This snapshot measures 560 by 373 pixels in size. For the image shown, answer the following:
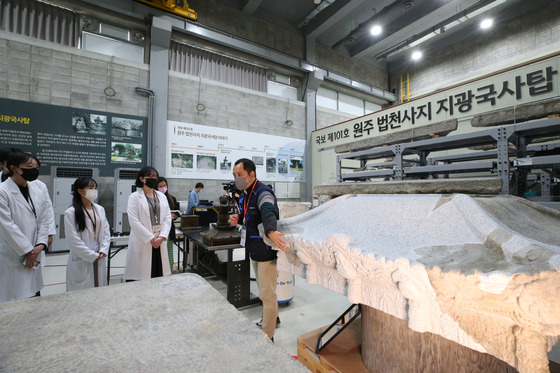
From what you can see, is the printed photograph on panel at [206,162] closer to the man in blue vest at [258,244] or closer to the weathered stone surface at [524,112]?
the man in blue vest at [258,244]

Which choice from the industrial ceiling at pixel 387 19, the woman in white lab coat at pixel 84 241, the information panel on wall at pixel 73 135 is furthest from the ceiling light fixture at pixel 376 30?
the woman in white lab coat at pixel 84 241

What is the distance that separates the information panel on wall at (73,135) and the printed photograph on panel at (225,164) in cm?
178

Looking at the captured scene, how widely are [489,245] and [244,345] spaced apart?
2.78ft

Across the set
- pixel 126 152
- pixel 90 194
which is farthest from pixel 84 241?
pixel 126 152

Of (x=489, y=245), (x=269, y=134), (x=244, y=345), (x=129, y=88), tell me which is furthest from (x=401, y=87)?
(x=244, y=345)

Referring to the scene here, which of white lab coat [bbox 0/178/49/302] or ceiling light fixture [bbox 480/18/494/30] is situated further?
ceiling light fixture [bbox 480/18/494/30]

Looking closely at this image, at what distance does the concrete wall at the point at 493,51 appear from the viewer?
6340 millimetres

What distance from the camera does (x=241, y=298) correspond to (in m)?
2.72

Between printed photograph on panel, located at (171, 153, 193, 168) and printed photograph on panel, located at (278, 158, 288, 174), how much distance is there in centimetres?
249

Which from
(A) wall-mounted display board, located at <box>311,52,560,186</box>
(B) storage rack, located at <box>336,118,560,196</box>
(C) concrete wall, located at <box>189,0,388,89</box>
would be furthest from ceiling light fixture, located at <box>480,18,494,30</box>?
(B) storage rack, located at <box>336,118,560,196</box>

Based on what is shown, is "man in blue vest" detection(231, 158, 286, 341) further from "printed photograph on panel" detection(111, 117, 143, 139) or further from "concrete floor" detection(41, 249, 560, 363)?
"printed photograph on panel" detection(111, 117, 143, 139)

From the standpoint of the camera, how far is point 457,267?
77 cm

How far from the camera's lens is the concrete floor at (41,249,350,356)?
2203 millimetres

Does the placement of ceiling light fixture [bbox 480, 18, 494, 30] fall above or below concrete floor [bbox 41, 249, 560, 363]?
above
